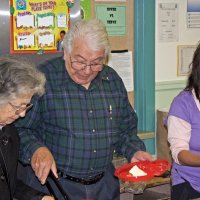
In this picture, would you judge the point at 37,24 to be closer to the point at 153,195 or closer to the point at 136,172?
the point at 136,172

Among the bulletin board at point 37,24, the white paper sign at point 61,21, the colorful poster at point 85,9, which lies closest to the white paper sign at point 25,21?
the bulletin board at point 37,24

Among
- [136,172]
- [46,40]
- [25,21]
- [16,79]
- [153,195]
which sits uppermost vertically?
[25,21]

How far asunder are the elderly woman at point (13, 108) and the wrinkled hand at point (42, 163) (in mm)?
83

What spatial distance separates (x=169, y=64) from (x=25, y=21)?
1297 mm

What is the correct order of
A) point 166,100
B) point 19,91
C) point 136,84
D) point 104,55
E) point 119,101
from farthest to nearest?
point 166,100
point 136,84
point 119,101
point 104,55
point 19,91

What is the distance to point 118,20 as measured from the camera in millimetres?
3287

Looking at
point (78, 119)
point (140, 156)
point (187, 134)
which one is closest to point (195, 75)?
point (187, 134)

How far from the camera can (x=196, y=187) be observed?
2.25m

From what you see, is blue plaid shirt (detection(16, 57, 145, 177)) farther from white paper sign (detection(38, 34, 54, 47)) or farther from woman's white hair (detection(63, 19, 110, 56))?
white paper sign (detection(38, 34, 54, 47))

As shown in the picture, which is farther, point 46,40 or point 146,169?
point 46,40

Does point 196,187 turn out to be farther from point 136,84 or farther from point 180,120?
point 136,84

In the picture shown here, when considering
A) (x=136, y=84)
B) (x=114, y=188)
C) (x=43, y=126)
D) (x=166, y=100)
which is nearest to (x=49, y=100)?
(x=43, y=126)

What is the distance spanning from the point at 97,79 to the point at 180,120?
43cm

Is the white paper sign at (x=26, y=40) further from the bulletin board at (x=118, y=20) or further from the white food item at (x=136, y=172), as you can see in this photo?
the white food item at (x=136, y=172)
